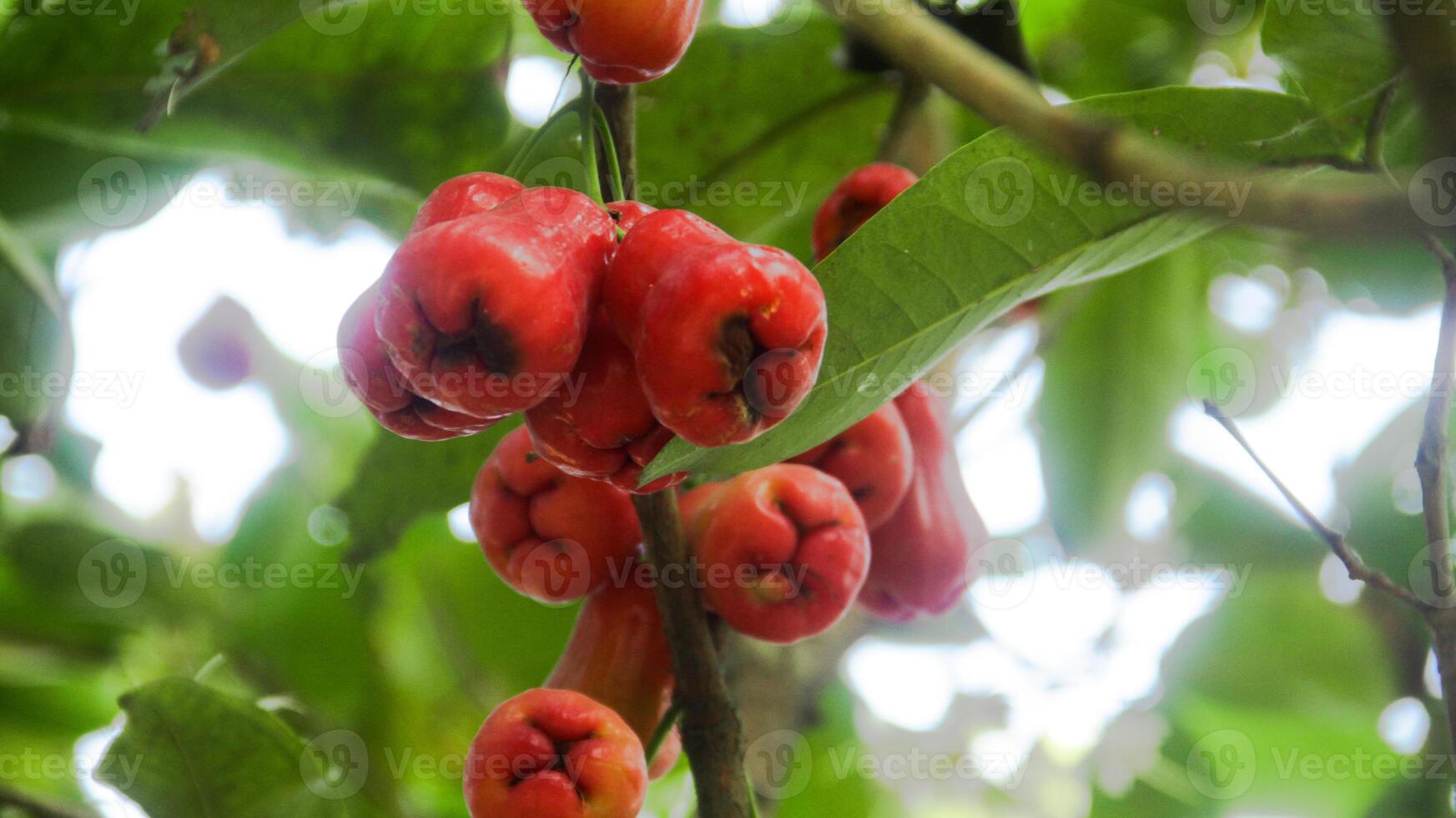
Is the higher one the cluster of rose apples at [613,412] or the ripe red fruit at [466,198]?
the ripe red fruit at [466,198]

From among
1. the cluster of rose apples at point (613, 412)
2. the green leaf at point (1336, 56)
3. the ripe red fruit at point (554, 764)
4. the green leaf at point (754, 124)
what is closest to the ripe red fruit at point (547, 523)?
the cluster of rose apples at point (613, 412)

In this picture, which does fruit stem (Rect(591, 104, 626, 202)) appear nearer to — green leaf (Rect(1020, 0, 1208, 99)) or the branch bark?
the branch bark

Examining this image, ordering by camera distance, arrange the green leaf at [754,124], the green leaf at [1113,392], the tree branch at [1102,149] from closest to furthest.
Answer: the tree branch at [1102,149] < the green leaf at [754,124] < the green leaf at [1113,392]

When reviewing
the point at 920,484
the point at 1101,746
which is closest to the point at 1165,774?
the point at 1101,746

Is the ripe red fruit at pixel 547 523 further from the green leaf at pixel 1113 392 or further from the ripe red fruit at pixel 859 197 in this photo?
the green leaf at pixel 1113 392

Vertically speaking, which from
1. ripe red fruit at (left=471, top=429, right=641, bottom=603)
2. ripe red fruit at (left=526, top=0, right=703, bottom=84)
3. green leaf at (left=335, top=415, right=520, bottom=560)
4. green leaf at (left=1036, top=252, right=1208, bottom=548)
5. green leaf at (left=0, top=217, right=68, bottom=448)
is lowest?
green leaf at (left=1036, top=252, right=1208, bottom=548)

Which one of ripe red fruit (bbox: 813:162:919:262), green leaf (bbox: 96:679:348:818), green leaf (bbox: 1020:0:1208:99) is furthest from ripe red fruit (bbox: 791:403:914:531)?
green leaf (bbox: 1020:0:1208:99)
